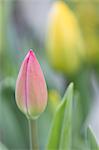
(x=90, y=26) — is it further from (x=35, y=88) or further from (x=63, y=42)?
(x=35, y=88)

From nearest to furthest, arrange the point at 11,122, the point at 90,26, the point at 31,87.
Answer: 1. the point at 31,87
2. the point at 11,122
3. the point at 90,26

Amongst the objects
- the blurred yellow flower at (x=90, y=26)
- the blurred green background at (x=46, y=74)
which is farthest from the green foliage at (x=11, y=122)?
the blurred yellow flower at (x=90, y=26)

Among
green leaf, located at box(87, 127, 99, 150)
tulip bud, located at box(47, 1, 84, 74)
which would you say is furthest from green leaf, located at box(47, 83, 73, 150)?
tulip bud, located at box(47, 1, 84, 74)

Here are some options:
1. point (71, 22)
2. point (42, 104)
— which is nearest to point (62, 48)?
point (71, 22)

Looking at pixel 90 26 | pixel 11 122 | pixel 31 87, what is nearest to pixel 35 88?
pixel 31 87

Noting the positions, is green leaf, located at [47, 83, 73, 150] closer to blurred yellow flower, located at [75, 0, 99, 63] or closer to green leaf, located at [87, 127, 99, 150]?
green leaf, located at [87, 127, 99, 150]

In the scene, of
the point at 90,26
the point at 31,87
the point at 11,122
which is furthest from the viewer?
the point at 90,26

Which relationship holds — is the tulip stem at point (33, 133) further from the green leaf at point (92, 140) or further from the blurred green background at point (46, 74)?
the blurred green background at point (46, 74)

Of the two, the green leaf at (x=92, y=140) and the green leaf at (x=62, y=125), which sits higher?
the green leaf at (x=62, y=125)
